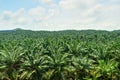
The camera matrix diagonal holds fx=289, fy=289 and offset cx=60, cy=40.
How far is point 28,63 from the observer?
49812mm

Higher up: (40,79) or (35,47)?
(35,47)

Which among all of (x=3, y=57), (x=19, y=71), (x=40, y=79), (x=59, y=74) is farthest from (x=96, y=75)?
(x=3, y=57)

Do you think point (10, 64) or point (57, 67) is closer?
point (57, 67)

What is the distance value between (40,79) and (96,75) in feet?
31.7

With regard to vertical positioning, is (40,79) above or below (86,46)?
below

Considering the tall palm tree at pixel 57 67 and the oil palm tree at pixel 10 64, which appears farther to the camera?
the oil palm tree at pixel 10 64

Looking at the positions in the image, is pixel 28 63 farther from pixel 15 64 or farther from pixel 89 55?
pixel 89 55

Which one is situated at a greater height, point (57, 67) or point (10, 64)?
point (10, 64)

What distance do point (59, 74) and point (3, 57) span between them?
10.4m

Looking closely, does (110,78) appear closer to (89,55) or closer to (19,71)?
(89,55)

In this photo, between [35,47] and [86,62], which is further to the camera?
[35,47]

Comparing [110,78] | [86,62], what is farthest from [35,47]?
[110,78]

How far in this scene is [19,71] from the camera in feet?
166

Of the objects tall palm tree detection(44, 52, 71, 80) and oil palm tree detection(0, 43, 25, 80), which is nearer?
tall palm tree detection(44, 52, 71, 80)
